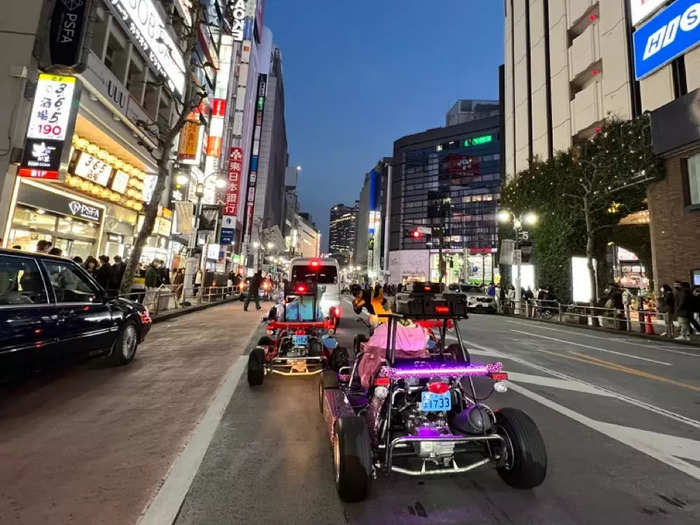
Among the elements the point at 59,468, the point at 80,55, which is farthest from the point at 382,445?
the point at 80,55

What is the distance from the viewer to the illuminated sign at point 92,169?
13.8m

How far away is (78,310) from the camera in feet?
17.1

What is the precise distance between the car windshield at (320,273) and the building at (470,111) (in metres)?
105

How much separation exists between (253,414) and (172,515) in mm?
1983

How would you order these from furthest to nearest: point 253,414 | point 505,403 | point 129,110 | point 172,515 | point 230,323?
1. point 129,110
2. point 230,323
3. point 505,403
4. point 253,414
5. point 172,515

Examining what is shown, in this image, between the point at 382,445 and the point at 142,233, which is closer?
the point at 382,445

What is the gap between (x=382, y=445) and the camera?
279 cm

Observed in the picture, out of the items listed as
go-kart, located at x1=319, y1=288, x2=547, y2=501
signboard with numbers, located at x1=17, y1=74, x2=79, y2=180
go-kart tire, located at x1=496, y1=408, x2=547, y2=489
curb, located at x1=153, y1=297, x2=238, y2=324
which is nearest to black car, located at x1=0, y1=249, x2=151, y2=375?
go-kart, located at x1=319, y1=288, x2=547, y2=501

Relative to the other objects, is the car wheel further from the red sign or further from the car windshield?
the red sign

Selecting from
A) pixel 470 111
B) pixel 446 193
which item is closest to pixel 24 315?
pixel 446 193

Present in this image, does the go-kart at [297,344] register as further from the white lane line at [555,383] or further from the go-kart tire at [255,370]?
the white lane line at [555,383]

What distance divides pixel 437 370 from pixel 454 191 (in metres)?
94.2

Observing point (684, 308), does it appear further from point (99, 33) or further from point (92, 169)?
point (99, 33)

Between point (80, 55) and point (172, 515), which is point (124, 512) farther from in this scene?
point (80, 55)
